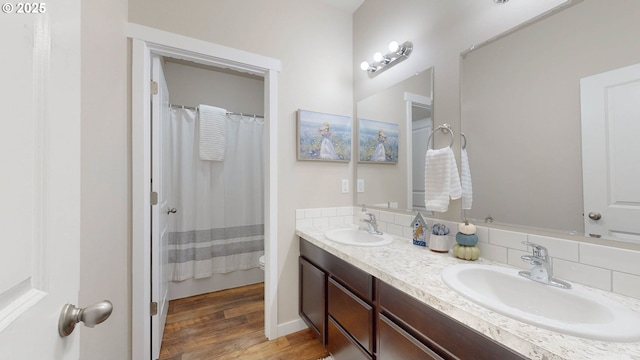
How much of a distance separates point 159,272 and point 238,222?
3.92 feet

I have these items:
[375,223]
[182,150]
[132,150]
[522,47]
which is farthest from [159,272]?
[522,47]

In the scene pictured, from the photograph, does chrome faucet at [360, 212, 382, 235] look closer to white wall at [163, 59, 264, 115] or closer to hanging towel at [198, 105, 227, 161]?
hanging towel at [198, 105, 227, 161]

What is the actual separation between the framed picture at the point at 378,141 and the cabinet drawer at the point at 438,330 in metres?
1.05

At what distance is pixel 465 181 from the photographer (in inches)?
51.2

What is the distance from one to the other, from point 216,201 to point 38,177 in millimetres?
2413

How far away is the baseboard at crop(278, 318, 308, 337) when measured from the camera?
186cm

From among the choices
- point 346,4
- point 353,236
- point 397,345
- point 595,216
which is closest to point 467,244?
point 595,216

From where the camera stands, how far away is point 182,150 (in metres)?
2.49

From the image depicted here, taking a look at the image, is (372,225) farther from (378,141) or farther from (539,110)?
(539,110)

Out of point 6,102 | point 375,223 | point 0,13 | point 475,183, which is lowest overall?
point 375,223

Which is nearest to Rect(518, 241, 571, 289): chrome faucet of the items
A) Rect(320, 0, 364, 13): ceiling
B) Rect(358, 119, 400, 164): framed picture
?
Rect(358, 119, 400, 164): framed picture

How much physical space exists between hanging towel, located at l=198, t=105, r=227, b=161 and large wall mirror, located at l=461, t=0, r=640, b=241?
7.46 ft

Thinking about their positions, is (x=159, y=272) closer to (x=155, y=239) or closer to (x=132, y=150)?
(x=155, y=239)

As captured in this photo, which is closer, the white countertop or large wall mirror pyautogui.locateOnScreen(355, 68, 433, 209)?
the white countertop
